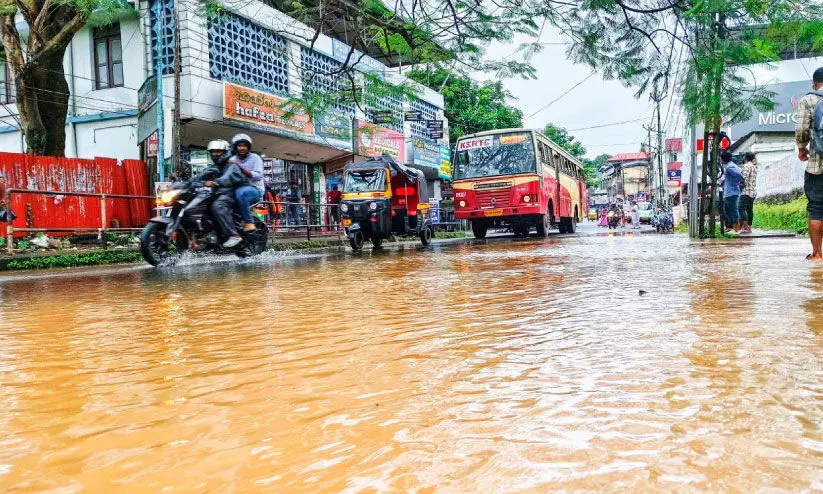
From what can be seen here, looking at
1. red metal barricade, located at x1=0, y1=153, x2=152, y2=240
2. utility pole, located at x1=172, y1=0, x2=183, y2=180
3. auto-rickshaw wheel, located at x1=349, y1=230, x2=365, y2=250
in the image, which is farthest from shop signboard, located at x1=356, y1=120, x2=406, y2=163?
auto-rickshaw wheel, located at x1=349, y1=230, x2=365, y2=250

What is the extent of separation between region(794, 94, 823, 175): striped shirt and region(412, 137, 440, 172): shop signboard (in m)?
21.2

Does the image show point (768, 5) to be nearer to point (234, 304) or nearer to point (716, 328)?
point (716, 328)

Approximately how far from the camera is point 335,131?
19.9 meters

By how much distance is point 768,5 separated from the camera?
16.7ft

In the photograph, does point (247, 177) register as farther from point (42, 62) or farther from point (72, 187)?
point (42, 62)

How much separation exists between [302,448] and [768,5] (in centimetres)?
547

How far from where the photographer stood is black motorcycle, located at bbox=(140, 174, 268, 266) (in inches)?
297

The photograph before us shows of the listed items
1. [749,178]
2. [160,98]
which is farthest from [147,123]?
[749,178]

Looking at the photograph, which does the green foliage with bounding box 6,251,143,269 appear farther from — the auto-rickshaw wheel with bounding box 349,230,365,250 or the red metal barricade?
the auto-rickshaw wheel with bounding box 349,230,365,250

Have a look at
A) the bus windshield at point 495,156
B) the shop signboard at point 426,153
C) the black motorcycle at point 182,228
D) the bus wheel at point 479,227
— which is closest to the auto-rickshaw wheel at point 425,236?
the bus windshield at point 495,156

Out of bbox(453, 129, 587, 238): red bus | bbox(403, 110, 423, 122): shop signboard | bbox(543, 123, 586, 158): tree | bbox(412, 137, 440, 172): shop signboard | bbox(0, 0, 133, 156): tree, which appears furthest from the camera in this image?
bbox(543, 123, 586, 158): tree

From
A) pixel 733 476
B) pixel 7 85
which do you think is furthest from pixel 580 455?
pixel 7 85

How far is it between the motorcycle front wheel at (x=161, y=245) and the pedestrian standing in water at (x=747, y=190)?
32.3 feet

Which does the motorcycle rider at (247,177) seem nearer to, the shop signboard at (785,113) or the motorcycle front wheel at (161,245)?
the motorcycle front wheel at (161,245)
